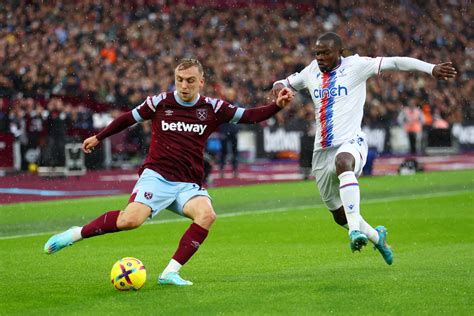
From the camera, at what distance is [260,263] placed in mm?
9914

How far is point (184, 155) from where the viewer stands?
27.9 feet

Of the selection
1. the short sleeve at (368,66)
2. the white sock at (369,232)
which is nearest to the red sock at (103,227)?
the white sock at (369,232)

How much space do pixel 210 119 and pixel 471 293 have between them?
2.63m

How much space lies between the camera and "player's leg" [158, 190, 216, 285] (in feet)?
27.2

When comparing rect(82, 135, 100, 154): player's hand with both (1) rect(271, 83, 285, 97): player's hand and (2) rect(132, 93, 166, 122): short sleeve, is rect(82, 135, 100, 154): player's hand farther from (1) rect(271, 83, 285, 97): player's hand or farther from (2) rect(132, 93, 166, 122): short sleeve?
(1) rect(271, 83, 285, 97): player's hand

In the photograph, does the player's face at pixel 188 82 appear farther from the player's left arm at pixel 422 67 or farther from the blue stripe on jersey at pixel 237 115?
the player's left arm at pixel 422 67

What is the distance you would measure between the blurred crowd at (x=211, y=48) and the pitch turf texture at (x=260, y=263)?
10.4 m

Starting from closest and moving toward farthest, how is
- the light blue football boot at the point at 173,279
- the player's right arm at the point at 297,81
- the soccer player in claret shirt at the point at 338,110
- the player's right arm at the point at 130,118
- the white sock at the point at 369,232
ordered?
the light blue football boot at the point at 173,279 < the player's right arm at the point at 130,118 < the white sock at the point at 369,232 < the soccer player in claret shirt at the point at 338,110 < the player's right arm at the point at 297,81

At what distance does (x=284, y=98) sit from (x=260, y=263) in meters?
2.16

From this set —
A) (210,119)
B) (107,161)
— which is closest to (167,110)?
(210,119)

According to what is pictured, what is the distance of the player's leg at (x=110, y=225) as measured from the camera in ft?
27.0

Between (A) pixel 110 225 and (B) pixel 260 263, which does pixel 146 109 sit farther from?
(B) pixel 260 263

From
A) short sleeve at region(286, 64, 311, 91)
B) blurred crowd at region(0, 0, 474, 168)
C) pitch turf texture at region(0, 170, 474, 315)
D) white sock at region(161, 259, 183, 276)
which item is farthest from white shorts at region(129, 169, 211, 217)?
blurred crowd at region(0, 0, 474, 168)

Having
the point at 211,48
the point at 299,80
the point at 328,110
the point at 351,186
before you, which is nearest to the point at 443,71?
the point at 328,110
